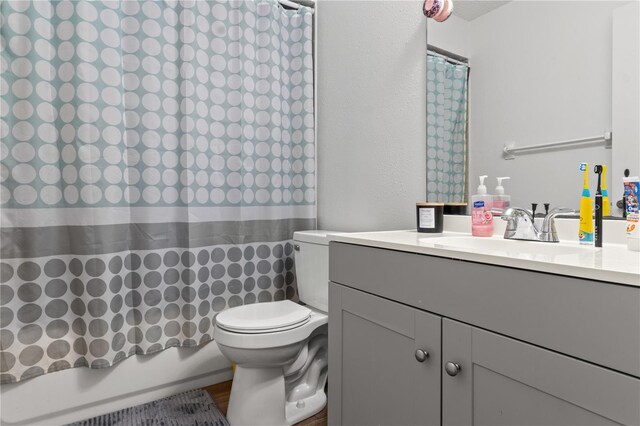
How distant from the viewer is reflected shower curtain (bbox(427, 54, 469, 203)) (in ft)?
4.89

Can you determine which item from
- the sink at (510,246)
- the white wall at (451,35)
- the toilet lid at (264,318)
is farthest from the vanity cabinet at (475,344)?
the white wall at (451,35)

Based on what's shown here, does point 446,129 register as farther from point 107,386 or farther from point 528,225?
point 107,386

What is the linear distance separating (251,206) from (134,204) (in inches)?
21.8

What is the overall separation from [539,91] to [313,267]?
117 cm

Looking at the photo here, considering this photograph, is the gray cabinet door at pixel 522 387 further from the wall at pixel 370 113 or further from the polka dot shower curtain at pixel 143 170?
the polka dot shower curtain at pixel 143 170

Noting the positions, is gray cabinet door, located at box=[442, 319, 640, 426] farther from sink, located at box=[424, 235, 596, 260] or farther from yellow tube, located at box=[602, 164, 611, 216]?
yellow tube, located at box=[602, 164, 611, 216]

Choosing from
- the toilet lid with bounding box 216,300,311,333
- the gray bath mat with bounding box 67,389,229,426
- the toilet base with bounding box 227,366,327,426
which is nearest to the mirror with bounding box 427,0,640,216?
the toilet lid with bounding box 216,300,311,333

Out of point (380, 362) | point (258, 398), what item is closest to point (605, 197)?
point (380, 362)

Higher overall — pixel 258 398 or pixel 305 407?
pixel 258 398

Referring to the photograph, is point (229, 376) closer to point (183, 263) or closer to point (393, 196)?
point (183, 263)

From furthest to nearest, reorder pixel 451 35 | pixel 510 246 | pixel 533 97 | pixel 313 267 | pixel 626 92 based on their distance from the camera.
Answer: pixel 313 267
pixel 451 35
pixel 533 97
pixel 510 246
pixel 626 92

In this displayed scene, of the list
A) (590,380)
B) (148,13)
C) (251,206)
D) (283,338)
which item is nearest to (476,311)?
(590,380)

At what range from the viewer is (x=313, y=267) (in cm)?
178

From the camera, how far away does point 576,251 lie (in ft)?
3.13
